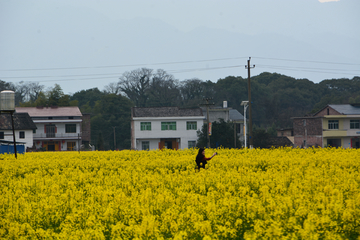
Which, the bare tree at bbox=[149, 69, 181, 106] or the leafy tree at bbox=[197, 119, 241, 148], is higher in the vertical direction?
the bare tree at bbox=[149, 69, 181, 106]

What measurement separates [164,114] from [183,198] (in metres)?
40.7

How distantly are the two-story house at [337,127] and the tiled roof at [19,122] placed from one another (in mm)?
36951

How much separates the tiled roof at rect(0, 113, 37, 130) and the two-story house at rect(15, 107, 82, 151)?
3210 millimetres

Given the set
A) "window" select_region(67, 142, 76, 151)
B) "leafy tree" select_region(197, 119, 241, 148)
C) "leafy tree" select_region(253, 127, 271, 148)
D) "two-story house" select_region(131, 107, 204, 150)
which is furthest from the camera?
"window" select_region(67, 142, 76, 151)

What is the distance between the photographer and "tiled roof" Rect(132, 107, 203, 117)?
47906mm

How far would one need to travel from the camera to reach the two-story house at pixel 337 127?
159ft

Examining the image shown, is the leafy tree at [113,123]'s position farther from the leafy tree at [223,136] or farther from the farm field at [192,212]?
the farm field at [192,212]

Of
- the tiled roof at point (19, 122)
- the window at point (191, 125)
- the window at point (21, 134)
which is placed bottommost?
the window at point (21, 134)

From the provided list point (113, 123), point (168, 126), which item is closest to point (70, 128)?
point (113, 123)

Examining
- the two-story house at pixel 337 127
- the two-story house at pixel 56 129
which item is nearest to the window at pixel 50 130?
the two-story house at pixel 56 129

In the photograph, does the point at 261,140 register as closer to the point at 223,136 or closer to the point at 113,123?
the point at 223,136

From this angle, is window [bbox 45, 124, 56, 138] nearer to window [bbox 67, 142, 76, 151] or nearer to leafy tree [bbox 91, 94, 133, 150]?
window [bbox 67, 142, 76, 151]

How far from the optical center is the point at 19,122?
4694 centimetres

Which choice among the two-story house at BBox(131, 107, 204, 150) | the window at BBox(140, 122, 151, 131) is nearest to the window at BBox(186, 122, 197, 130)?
the two-story house at BBox(131, 107, 204, 150)
